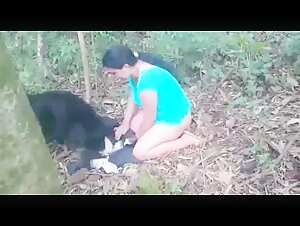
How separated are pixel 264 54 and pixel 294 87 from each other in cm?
19

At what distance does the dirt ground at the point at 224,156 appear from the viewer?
2396 millimetres

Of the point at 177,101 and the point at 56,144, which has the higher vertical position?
the point at 177,101

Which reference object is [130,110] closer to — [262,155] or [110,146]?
[110,146]

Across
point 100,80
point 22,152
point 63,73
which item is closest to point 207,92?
point 100,80

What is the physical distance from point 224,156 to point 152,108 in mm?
356

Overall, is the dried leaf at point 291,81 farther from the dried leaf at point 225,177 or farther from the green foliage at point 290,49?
the dried leaf at point 225,177

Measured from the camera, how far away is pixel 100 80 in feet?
7.98

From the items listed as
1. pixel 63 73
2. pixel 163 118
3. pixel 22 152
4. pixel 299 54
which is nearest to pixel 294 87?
pixel 299 54

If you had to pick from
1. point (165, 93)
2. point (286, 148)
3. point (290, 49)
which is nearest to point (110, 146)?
point (165, 93)

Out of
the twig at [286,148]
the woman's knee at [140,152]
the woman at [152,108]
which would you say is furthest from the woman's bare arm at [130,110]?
the twig at [286,148]

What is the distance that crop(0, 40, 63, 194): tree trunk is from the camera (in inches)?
94.0

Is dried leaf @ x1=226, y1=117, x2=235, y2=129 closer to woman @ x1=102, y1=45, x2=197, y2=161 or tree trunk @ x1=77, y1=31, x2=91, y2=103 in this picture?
woman @ x1=102, y1=45, x2=197, y2=161
